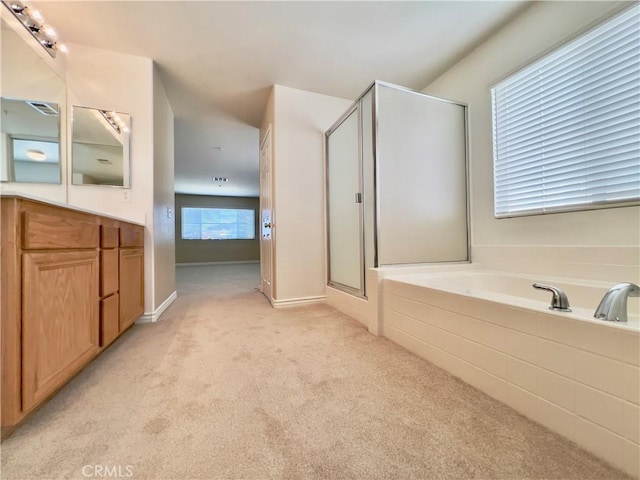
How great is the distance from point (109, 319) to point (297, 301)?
64.3 inches

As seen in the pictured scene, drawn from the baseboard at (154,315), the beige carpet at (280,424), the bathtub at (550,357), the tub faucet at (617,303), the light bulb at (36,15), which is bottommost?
the beige carpet at (280,424)

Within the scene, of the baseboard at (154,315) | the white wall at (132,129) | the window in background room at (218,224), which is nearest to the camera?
the white wall at (132,129)

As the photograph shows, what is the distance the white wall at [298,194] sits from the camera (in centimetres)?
271

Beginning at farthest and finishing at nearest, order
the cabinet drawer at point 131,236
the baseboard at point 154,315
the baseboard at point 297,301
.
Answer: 1. the baseboard at point 297,301
2. the baseboard at point 154,315
3. the cabinet drawer at point 131,236

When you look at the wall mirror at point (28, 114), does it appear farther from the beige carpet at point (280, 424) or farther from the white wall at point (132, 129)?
the beige carpet at point (280, 424)

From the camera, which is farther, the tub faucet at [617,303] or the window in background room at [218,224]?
the window in background room at [218,224]

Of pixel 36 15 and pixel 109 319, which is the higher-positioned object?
pixel 36 15

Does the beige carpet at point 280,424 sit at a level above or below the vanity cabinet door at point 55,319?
below

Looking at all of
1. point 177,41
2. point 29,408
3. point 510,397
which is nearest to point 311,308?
point 510,397

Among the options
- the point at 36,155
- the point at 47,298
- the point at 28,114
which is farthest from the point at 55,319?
the point at 28,114

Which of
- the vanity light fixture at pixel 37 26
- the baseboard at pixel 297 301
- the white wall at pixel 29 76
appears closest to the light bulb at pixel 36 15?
the vanity light fixture at pixel 37 26

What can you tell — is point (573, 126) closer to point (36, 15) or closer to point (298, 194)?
point (298, 194)

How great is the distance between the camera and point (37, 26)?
1807mm

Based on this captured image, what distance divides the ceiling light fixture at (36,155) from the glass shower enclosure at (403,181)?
2.55 m
